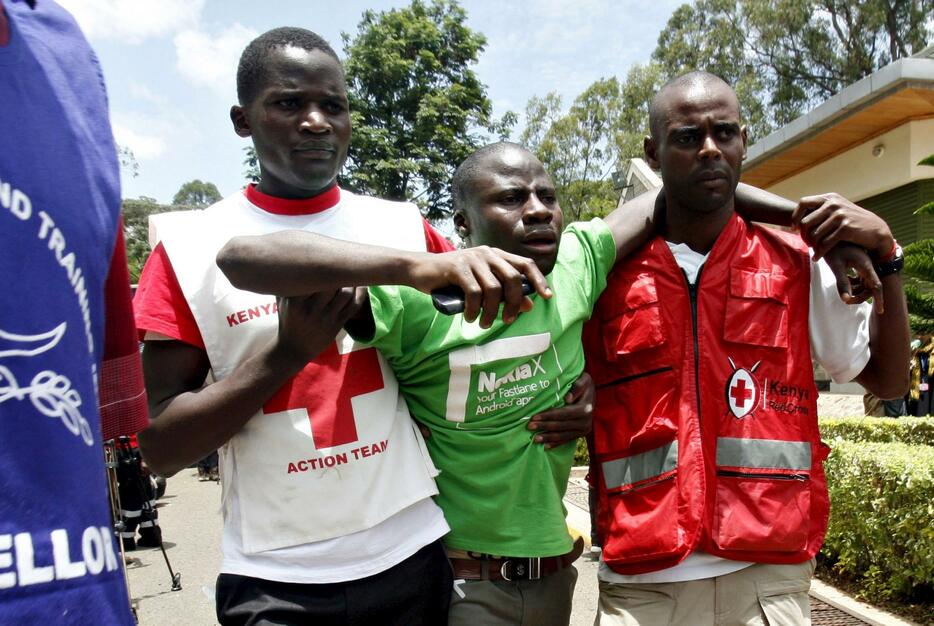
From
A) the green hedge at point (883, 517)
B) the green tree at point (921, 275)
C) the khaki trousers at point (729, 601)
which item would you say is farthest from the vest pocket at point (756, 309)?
the green tree at point (921, 275)

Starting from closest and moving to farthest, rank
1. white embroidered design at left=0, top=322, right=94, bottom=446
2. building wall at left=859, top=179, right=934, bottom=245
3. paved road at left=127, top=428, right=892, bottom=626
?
1. white embroidered design at left=0, top=322, right=94, bottom=446
2. paved road at left=127, top=428, right=892, bottom=626
3. building wall at left=859, top=179, right=934, bottom=245

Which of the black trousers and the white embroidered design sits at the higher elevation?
the white embroidered design

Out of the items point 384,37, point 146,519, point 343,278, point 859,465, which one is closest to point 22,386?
point 343,278

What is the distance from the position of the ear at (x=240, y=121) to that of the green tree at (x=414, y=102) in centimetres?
1786

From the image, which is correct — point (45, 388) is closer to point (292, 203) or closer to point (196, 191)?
point (292, 203)

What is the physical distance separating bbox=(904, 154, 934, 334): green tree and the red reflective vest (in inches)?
238

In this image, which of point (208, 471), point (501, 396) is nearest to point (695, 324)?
point (501, 396)

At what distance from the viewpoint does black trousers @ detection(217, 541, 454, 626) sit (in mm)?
1841

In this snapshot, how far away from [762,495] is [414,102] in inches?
803

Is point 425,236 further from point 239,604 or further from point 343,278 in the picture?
point 239,604

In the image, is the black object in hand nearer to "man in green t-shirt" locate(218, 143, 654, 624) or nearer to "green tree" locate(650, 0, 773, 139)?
"man in green t-shirt" locate(218, 143, 654, 624)

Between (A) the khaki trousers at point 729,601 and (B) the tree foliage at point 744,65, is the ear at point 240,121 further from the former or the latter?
(B) the tree foliage at point 744,65

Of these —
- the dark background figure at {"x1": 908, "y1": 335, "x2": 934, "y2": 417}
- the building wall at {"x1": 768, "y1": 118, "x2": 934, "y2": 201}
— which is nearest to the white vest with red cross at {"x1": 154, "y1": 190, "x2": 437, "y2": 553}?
the dark background figure at {"x1": 908, "y1": 335, "x2": 934, "y2": 417}

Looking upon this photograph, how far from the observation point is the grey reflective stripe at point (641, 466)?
2314 millimetres
